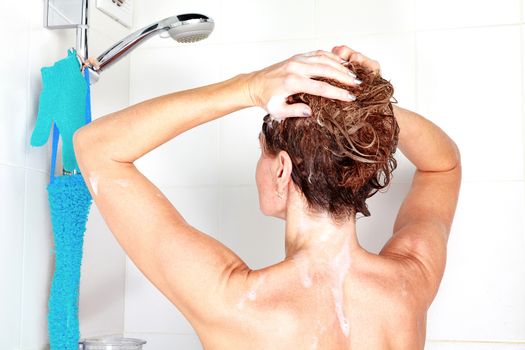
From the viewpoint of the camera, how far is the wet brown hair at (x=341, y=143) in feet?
3.71

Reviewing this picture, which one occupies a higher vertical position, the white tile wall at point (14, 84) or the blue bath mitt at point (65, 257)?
the white tile wall at point (14, 84)

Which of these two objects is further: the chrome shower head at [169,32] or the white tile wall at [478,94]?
the white tile wall at [478,94]

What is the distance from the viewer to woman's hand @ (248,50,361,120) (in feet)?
3.56

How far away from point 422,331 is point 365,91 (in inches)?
18.0

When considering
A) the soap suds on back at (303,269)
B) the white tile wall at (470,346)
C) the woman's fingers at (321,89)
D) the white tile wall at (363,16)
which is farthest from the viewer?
the white tile wall at (363,16)

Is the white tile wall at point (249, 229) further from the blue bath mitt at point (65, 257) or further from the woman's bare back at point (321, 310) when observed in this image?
the woman's bare back at point (321, 310)

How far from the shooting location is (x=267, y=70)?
1161 millimetres

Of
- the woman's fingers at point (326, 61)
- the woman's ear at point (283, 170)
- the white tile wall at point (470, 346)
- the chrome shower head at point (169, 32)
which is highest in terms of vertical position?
the chrome shower head at point (169, 32)

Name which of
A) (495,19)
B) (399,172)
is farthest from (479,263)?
(495,19)

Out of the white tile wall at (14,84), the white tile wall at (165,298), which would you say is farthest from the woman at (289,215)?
the white tile wall at (165,298)

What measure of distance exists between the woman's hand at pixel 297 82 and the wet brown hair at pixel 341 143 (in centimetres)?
2

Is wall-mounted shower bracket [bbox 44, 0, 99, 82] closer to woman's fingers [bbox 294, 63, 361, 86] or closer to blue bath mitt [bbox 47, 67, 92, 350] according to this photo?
blue bath mitt [bbox 47, 67, 92, 350]

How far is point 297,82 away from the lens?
1095 millimetres

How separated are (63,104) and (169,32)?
0.96 ft
